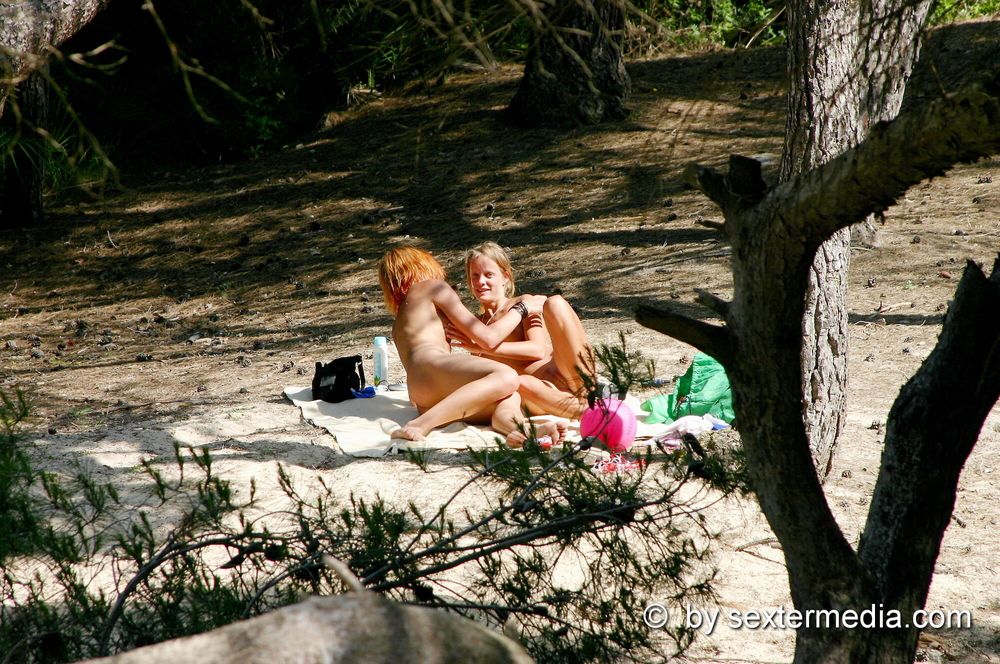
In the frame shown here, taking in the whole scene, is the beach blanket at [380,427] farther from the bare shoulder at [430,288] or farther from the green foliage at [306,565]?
the green foliage at [306,565]

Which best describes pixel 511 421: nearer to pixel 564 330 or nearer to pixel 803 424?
pixel 564 330

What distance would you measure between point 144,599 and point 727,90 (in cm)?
1174

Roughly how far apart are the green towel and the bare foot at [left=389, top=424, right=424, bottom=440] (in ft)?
4.47

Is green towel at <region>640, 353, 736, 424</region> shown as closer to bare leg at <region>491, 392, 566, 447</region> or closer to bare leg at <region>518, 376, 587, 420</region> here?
bare leg at <region>518, 376, 587, 420</region>

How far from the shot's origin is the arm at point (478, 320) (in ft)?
20.4

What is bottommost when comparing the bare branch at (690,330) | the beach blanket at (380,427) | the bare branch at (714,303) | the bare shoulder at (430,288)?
the beach blanket at (380,427)

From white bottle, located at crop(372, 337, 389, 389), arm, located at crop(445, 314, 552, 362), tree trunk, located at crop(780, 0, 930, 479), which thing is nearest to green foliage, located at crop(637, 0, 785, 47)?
tree trunk, located at crop(780, 0, 930, 479)

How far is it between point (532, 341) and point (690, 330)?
12.4 ft

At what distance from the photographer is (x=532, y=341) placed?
636cm

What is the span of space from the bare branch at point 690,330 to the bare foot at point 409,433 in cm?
329

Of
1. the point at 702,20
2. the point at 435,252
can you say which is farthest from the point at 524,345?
the point at 435,252

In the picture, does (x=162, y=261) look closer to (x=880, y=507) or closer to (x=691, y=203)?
(x=691, y=203)

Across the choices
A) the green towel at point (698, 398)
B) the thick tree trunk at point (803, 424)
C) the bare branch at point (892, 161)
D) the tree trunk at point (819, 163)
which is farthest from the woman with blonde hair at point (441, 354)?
the bare branch at point (892, 161)

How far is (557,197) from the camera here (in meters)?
11.5
